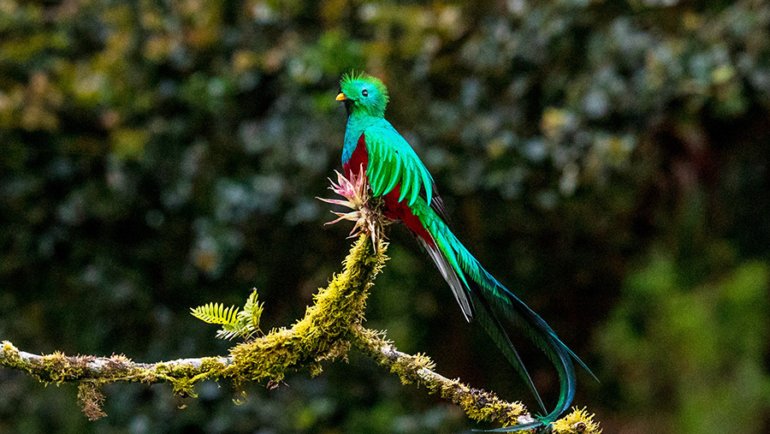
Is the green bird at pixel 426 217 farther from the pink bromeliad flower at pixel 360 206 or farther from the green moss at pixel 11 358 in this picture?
the green moss at pixel 11 358

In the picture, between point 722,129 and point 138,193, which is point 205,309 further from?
point 722,129

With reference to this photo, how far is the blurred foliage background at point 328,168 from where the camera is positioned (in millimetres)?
3797

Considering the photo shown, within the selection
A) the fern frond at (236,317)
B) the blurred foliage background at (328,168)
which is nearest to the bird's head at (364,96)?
the fern frond at (236,317)

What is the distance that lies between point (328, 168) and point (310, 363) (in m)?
2.18

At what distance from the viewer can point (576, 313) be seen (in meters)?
4.63

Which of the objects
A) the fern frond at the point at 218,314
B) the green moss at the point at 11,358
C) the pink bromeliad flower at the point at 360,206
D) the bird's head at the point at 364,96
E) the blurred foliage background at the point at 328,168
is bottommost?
the green moss at the point at 11,358

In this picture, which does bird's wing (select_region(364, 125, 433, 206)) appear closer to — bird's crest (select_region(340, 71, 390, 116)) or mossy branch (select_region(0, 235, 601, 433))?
bird's crest (select_region(340, 71, 390, 116))

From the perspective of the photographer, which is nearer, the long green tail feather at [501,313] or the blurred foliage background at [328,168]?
the long green tail feather at [501,313]

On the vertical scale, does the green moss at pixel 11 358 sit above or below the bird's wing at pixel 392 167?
below

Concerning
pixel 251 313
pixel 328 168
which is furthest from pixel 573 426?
pixel 328 168

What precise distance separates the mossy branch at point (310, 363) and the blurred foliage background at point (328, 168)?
197cm

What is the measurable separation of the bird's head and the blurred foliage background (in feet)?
5.06

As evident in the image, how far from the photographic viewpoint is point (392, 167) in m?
2.19

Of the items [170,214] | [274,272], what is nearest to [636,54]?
[274,272]
